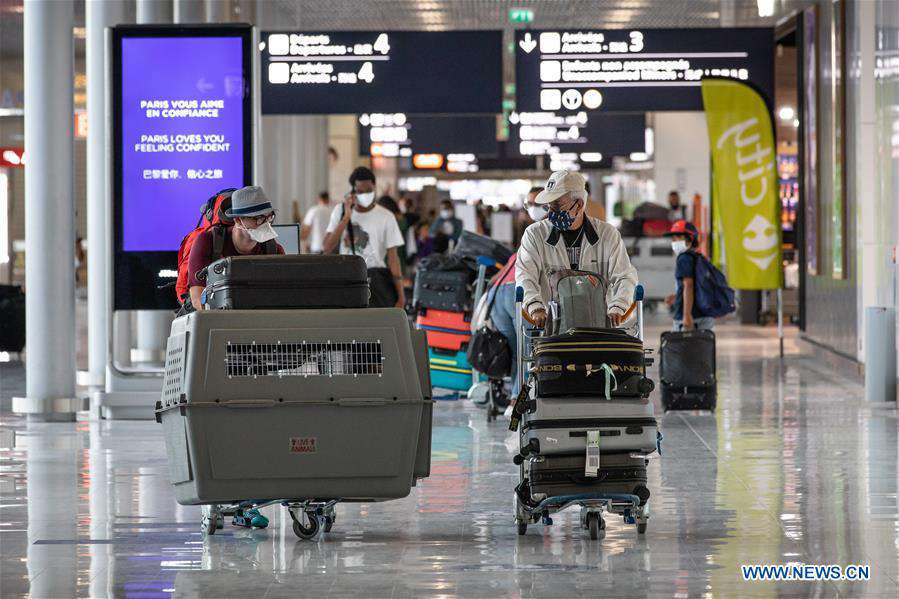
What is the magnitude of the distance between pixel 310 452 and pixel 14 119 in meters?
25.5

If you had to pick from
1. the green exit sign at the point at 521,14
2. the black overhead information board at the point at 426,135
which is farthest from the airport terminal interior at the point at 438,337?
the black overhead information board at the point at 426,135

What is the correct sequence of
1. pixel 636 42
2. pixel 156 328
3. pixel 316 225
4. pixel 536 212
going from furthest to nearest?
pixel 316 225, pixel 156 328, pixel 636 42, pixel 536 212

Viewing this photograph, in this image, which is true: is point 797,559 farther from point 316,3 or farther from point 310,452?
point 316,3

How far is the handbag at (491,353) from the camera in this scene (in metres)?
9.98

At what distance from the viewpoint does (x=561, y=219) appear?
6.92 meters

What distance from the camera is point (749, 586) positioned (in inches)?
219

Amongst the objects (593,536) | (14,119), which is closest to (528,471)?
(593,536)

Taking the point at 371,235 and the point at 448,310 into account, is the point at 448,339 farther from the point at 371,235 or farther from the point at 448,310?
the point at 371,235

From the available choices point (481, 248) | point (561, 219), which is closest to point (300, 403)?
point (561, 219)

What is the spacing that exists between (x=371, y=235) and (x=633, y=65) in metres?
4.83

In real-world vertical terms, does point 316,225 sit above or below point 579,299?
above

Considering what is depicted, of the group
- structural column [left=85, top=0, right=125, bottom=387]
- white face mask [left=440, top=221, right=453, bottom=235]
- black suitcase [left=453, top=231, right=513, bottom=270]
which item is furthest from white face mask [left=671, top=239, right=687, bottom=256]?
white face mask [left=440, top=221, right=453, bottom=235]

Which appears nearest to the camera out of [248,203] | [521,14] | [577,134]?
[248,203]

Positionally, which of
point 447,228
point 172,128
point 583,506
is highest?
point 172,128
